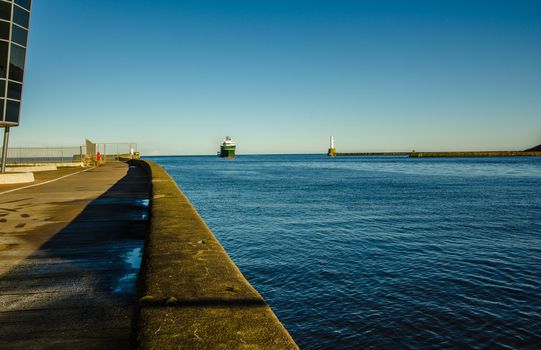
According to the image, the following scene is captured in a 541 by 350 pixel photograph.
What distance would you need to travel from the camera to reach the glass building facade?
68.4 feet

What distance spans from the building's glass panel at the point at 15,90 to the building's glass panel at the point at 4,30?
243cm

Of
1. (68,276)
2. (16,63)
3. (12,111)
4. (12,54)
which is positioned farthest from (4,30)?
(68,276)

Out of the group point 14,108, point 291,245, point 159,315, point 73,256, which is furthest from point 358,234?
point 14,108

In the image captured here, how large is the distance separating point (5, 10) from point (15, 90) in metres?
4.23

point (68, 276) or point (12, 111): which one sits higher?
point (12, 111)

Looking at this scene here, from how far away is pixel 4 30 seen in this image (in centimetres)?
A: 2077

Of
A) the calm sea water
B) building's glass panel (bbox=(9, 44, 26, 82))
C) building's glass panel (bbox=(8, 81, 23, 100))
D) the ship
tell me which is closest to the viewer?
the calm sea water

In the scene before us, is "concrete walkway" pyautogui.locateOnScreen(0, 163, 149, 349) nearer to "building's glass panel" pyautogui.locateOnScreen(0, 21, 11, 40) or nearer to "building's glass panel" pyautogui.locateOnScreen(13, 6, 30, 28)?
"building's glass panel" pyautogui.locateOnScreen(0, 21, 11, 40)

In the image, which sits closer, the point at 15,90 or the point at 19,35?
the point at 19,35

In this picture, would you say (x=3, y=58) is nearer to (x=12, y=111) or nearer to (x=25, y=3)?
(x=12, y=111)

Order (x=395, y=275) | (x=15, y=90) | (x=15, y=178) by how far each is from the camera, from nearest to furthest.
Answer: (x=395, y=275), (x=15, y=178), (x=15, y=90)

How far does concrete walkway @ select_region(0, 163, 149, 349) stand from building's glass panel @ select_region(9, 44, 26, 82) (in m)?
14.3

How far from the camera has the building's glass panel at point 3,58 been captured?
820 inches

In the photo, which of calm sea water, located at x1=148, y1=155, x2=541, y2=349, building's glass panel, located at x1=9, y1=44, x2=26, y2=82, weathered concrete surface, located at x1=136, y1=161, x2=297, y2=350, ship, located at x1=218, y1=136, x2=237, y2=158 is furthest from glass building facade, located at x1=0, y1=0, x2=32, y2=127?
ship, located at x1=218, y1=136, x2=237, y2=158
